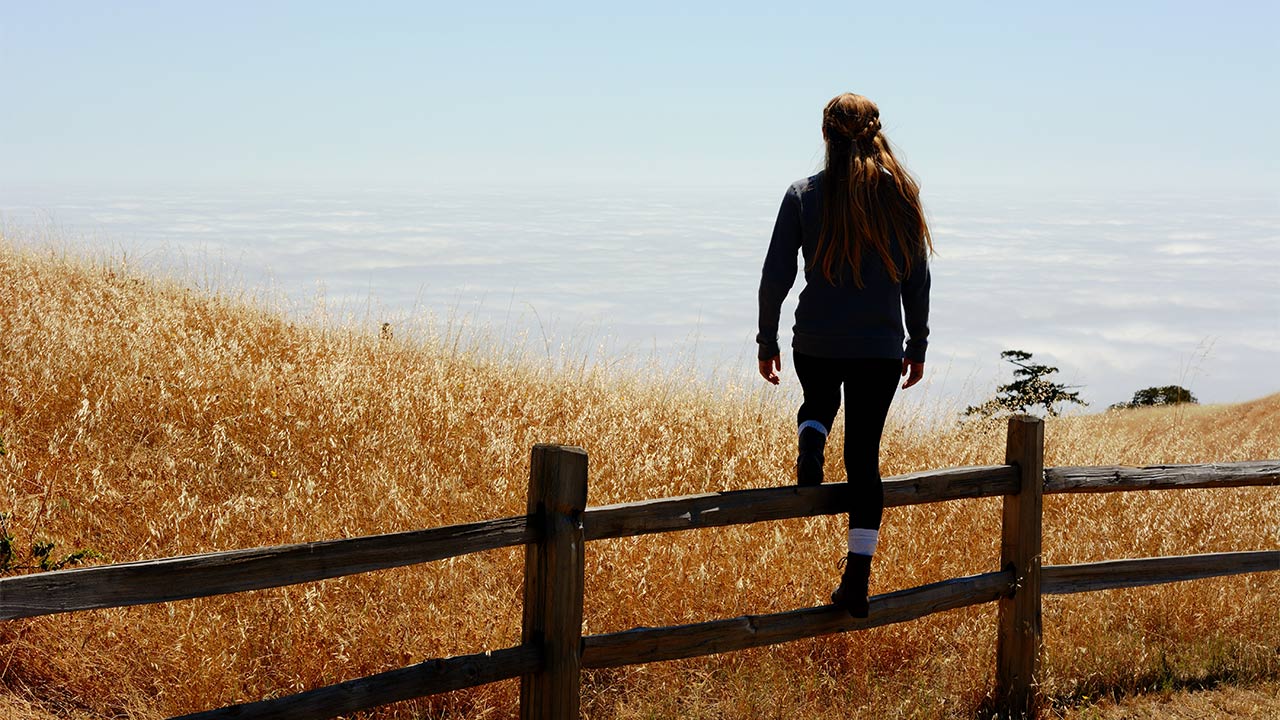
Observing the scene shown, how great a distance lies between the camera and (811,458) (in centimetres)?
452

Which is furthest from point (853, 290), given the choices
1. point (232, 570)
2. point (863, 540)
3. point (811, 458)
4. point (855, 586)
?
point (232, 570)

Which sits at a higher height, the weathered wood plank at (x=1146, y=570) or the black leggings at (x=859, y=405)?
the black leggings at (x=859, y=405)

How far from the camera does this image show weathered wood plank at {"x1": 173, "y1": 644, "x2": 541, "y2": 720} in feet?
11.8

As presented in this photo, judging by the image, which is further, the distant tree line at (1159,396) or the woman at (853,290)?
the distant tree line at (1159,396)

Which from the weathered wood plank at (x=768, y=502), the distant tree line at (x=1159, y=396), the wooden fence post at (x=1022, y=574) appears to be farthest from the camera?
the distant tree line at (x=1159, y=396)

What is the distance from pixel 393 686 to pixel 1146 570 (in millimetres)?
4185

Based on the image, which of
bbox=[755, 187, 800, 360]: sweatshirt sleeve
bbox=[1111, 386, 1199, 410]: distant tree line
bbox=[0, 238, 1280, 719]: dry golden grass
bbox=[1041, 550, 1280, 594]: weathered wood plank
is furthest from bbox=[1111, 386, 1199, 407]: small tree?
bbox=[755, 187, 800, 360]: sweatshirt sleeve

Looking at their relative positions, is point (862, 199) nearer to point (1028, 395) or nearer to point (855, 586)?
point (855, 586)

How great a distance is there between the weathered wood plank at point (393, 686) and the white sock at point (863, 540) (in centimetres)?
147

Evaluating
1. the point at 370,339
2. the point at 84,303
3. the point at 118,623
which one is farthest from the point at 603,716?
the point at 84,303

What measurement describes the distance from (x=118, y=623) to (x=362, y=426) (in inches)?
117

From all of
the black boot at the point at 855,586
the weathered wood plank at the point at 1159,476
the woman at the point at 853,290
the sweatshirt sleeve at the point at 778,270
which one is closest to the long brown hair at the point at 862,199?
the woman at the point at 853,290

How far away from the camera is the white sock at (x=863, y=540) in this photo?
4469mm

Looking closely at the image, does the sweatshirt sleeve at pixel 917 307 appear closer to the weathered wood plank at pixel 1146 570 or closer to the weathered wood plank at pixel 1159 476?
the weathered wood plank at pixel 1159 476
